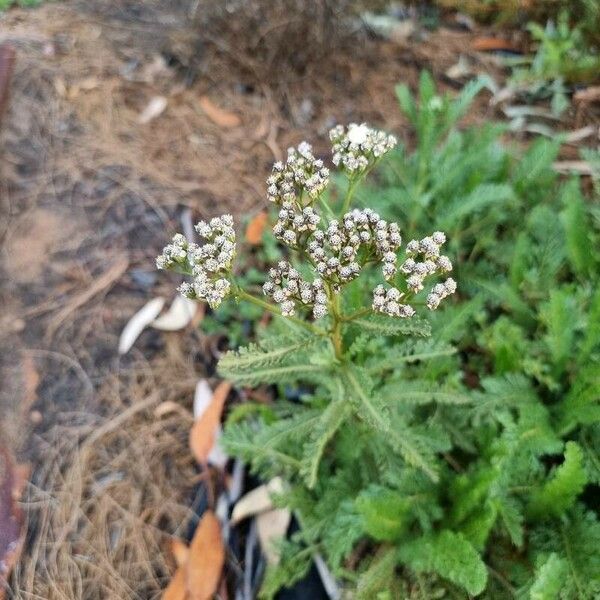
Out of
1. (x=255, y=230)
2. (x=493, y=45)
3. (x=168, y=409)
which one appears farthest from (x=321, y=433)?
(x=493, y=45)

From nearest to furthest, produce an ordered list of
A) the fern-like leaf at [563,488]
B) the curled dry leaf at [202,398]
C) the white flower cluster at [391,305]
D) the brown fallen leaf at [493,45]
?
the white flower cluster at [391,305] → the fern-like leaf at [563,488] → the curled dry leaf at [202,398] → the brown fallen leaf at [493,45]

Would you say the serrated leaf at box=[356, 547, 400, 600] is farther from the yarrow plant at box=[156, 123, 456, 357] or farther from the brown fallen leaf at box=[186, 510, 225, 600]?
the yarrow plant at box=[156, 123, 456, 357]

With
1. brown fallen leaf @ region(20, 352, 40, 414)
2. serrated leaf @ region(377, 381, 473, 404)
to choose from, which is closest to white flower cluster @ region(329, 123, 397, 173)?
serrated leaf @ region(377, 381, 473, 404)

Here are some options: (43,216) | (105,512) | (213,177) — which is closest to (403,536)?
(105,512)

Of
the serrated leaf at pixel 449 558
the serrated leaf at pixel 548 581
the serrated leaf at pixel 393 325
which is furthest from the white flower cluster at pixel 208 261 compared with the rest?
the serrated leaf at pixel 548 581

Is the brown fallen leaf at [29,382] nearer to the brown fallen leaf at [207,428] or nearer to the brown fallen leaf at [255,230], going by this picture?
the brown fallen leaf at [207,428]
